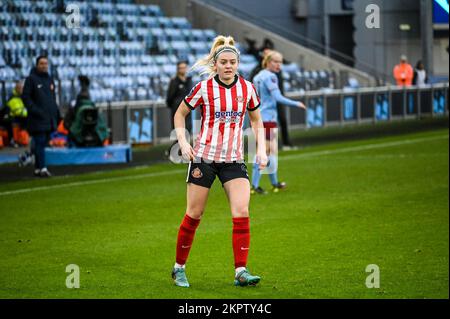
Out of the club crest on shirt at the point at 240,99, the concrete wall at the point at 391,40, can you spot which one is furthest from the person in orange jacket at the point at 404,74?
the club crest on shirt at the point at 240,99

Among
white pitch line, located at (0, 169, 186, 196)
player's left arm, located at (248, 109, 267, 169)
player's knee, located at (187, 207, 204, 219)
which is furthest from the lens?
white pitch line, located at (0, 169, 186, 196)

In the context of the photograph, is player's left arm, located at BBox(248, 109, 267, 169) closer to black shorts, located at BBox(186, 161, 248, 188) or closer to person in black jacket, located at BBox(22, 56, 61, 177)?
black shorts, located at BBox(186, 161, 248, 188)

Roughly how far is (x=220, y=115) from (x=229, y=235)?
3610 mm

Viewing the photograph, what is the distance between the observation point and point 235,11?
4244cm

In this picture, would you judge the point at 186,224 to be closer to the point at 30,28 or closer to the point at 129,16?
the point at 30,28

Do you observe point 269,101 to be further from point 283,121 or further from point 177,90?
point 283,121

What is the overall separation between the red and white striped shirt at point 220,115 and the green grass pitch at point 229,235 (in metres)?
1.11

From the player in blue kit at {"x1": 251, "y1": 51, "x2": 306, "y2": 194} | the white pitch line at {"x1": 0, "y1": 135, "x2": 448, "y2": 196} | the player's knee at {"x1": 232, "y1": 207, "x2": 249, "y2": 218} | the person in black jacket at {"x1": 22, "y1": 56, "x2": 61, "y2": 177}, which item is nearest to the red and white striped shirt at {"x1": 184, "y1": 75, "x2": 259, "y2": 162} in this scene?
the player's knee at {"x1": 232, "y1": 207, "x2": 249, "y2": 218}

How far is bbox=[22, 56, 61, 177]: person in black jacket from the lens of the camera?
65.1 ft

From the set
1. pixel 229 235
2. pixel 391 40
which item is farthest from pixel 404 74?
pixel 229 235

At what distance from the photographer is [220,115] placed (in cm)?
978

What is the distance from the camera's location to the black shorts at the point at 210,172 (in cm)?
984

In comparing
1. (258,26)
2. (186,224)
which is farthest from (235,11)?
(186,224)

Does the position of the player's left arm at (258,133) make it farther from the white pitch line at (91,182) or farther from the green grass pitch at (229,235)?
the white pitch line at (91,182)
